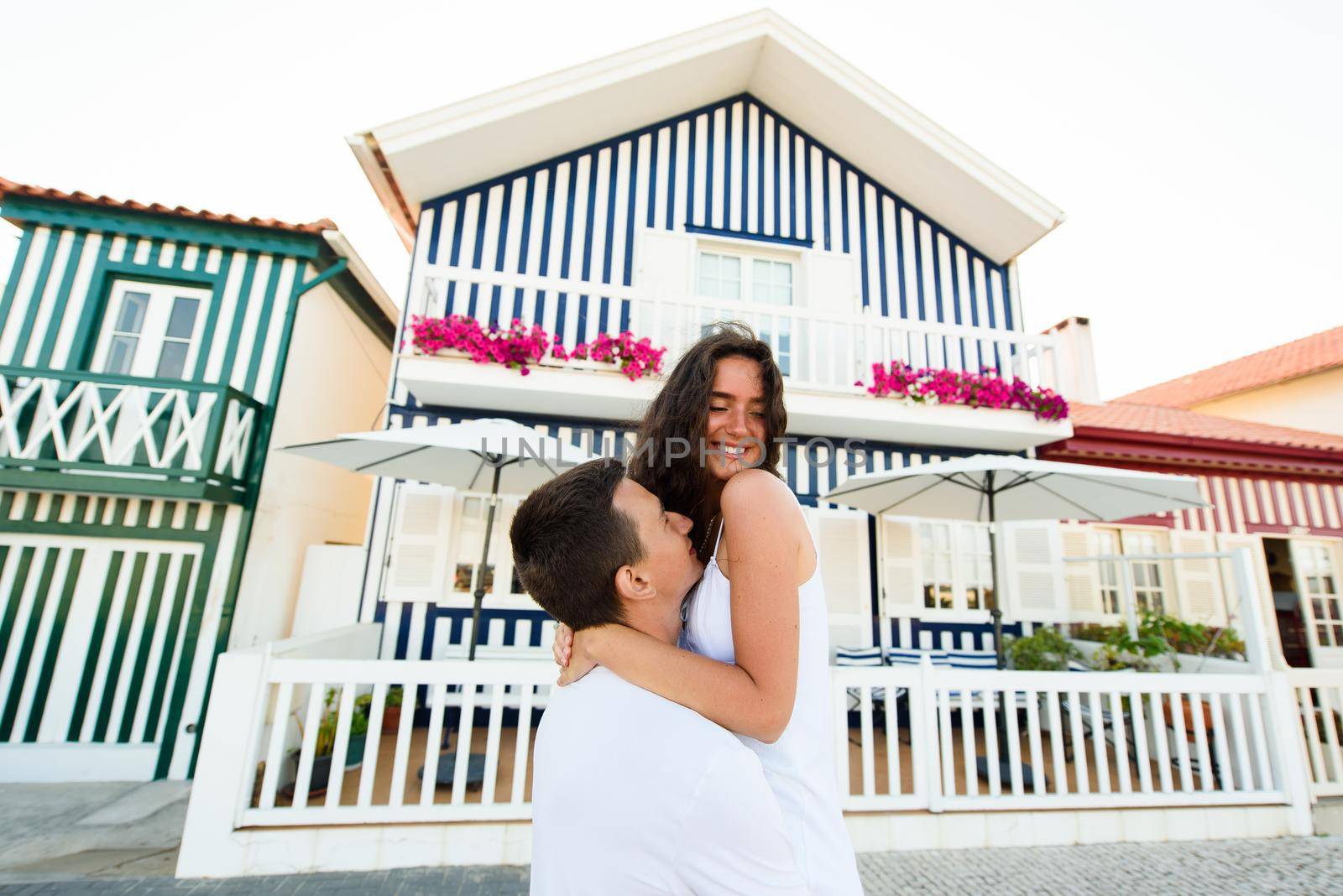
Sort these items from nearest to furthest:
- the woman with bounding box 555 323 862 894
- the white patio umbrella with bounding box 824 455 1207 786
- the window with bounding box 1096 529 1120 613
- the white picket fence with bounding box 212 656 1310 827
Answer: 1. the woman with bounding box 555 323 862 894
2. the white picket fence with bounding box 212 656 1310 827
3. the white patio umbrella with bounding box 824 455 1207 786
4. the window with bounding box 1096 529 1120 613

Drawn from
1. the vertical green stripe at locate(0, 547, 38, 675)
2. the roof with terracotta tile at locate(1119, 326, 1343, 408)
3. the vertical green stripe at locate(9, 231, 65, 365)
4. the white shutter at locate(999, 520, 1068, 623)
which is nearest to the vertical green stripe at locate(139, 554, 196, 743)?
the vertical green stripe at locate(0, 547, 38, 675)

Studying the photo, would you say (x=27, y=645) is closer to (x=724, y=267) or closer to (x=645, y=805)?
(x=645, y=805)

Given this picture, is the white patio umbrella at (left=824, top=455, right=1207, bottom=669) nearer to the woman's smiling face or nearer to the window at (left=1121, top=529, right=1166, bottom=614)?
the window at (left=1121, top=529, right=1166, bottom=614)

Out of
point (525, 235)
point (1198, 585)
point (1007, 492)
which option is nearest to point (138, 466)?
point (525, 235)

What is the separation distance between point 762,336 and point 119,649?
7144 millimetres

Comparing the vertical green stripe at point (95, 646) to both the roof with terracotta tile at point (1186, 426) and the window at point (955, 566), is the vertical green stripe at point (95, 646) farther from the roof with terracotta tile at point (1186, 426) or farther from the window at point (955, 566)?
the roof with terracotta tile at point (1186, 426)

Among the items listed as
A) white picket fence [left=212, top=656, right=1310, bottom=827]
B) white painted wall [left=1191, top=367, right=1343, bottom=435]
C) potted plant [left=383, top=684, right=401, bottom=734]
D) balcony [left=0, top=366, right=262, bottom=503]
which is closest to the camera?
white picket fence [left=212, top=656, right=1310, bottom=827]

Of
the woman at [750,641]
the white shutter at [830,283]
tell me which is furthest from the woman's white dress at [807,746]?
the white shutter at [830,283]

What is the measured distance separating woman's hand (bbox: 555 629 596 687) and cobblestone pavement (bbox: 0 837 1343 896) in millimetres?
2918

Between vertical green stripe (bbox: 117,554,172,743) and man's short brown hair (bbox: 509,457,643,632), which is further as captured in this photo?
vertical green stripe (bbox: 117,554,172,743)

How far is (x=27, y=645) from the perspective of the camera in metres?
5.17

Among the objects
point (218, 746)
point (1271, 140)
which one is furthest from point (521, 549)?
point (1271, 140)

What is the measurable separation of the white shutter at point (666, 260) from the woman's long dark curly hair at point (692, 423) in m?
5.77

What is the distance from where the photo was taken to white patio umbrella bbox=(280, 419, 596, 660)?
428 cm
